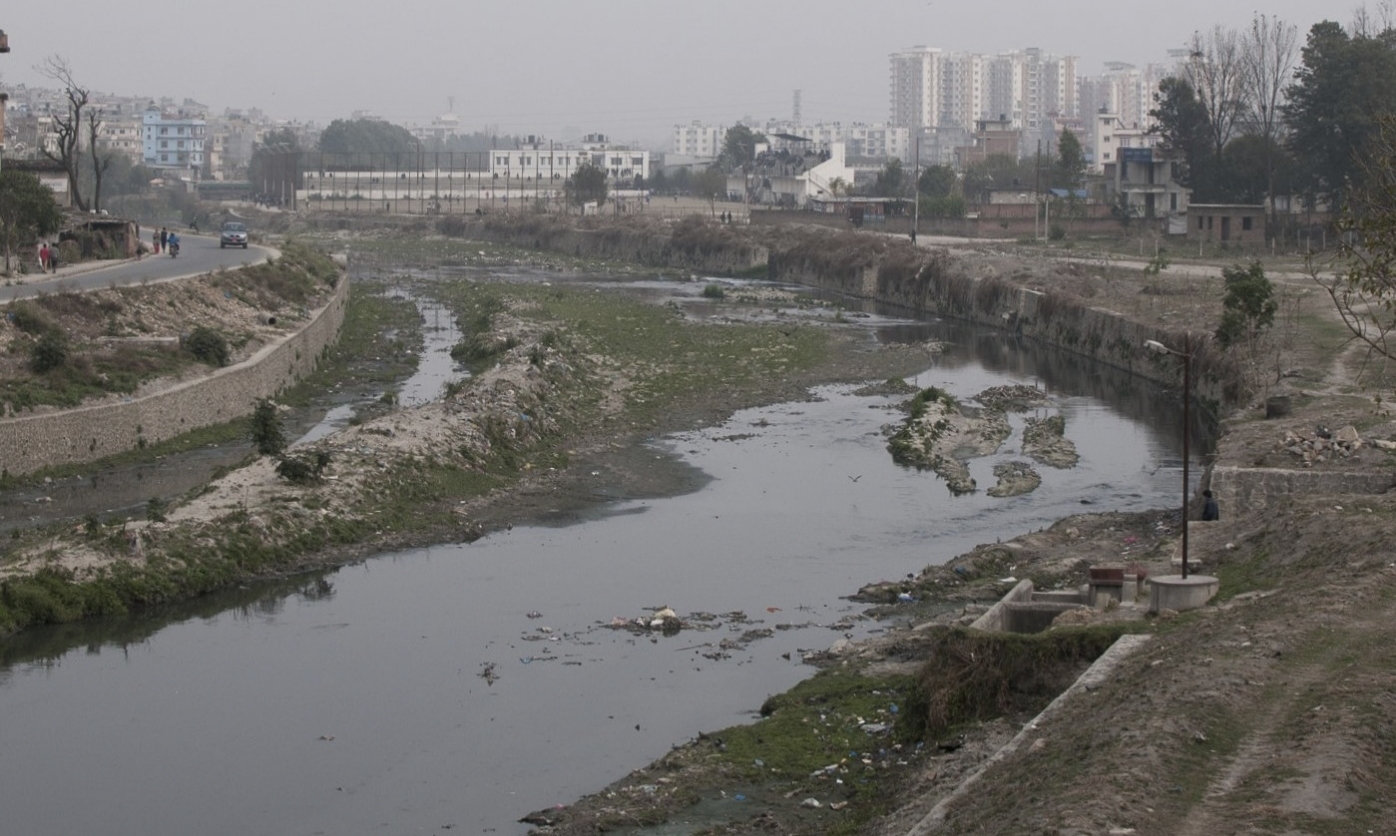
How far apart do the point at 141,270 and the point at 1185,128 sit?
57.0 meters

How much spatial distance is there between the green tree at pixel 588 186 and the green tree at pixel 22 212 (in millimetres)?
88776

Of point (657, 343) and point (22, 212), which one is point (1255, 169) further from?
point (22, 212)

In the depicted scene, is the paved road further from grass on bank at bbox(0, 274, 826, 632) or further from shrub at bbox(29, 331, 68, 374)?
shrub at bbox(29, 331, 68, 374)

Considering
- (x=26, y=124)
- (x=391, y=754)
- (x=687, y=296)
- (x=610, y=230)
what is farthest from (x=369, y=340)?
(x=26, y=124)

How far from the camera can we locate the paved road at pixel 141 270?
4616 cm

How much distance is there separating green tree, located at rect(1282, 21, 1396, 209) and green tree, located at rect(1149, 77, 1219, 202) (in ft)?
32.4

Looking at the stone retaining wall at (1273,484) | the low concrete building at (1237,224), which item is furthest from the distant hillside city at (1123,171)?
the stone retaining wall at (1273,484)

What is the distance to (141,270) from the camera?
2213 inches

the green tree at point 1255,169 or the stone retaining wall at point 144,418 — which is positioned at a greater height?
the green tree at point 1255,169

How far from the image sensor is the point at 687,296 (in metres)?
79.5

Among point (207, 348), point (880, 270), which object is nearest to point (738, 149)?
point (880, 270)

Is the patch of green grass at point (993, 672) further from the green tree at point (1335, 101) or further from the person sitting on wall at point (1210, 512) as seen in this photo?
the green tree at point (1335, 101)

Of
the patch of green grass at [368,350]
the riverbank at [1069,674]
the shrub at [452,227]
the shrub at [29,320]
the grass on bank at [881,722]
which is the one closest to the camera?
the riverbank at [1069,674]

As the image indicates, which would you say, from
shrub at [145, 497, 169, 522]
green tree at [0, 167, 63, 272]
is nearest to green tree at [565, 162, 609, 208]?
green tree at [0, 167, 63, 272]
